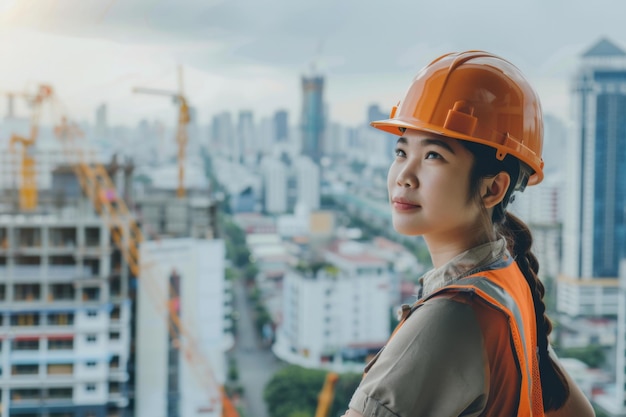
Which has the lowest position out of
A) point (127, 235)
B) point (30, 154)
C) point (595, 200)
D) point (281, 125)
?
point (127, 235)

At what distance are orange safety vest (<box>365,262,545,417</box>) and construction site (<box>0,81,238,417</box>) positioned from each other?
2981 millimetres

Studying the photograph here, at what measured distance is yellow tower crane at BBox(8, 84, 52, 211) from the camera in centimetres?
402

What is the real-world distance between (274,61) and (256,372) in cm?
286

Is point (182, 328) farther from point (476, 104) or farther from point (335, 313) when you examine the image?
point (476, 104)

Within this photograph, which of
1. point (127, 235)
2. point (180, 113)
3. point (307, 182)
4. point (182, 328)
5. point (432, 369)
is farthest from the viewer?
point (307, 182)

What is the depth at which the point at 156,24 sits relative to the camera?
3.66 m

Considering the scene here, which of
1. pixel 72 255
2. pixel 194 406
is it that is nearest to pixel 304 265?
pixel 194 406

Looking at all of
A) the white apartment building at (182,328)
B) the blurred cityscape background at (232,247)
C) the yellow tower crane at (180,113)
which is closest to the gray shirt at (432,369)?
the blurred cityscape background at (232,247)

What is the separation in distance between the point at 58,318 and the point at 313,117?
396cm

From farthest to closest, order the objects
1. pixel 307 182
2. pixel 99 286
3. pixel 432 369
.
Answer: pixel 307 182
pixel 99 286
pixel 432 369

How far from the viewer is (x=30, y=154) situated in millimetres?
4230

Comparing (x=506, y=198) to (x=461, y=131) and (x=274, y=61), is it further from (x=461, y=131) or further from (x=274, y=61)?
(x=274, y=61)

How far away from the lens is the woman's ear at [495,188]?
0.47m

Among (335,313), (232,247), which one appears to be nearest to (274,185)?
(232,247)
